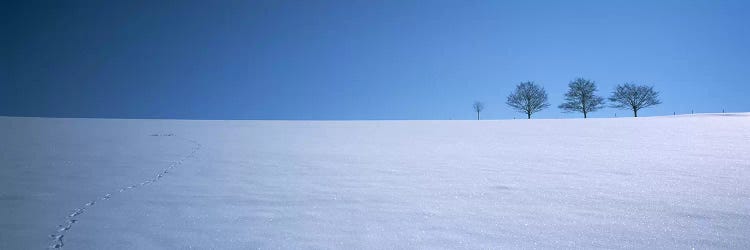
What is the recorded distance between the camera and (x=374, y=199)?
12.4ft

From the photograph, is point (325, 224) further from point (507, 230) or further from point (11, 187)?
point (11, 187)

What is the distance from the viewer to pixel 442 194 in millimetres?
3980

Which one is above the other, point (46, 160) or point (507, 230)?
point (46, 160)

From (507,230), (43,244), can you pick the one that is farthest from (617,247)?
(43,244)

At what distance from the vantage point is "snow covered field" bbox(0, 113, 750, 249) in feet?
9.10

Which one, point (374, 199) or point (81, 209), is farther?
point (374, 199)

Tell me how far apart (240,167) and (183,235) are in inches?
104

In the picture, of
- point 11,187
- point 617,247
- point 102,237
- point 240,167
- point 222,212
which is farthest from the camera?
point 240,167

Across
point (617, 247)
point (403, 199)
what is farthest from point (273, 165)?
point (617, 247)

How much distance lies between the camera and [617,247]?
8.52 ft

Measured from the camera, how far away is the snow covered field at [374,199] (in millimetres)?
2773

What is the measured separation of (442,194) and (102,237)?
9.97 ft

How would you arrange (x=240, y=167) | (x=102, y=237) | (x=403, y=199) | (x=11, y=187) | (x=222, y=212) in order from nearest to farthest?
1. (x=102, y=237)
2. (x=222, y=212)
3. (x=403, y=199)
4. (x=11, y=187)
5. (x=240, y=167)

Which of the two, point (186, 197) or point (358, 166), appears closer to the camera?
point (186, 197)
